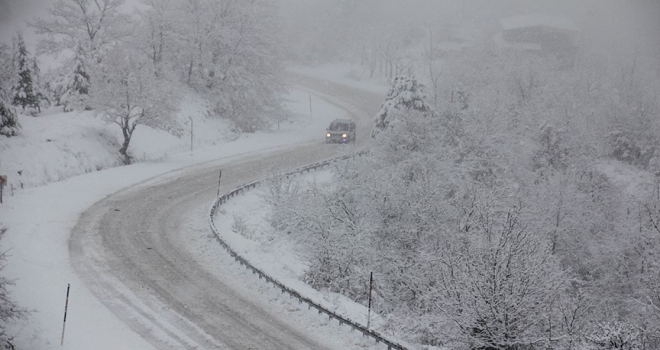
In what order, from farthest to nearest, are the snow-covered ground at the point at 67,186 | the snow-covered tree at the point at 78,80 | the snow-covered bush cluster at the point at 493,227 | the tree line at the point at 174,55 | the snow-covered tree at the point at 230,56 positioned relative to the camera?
the snow-covered tree at the point at 230,56 < the tree line at the point at 174,55 < the snow-covered tree at the point at 78,80 < the snow-covered ground at the point at 67,186 < the snow-covered bush cluster at the point at 493,227

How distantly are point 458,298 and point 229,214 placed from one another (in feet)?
43.8

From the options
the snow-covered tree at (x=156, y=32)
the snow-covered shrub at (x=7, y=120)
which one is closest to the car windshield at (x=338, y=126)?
the snow-covered tree at (x=156, y=32)

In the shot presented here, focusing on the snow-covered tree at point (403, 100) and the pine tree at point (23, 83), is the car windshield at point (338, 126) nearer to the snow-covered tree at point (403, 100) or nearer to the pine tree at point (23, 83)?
the snow-covered tree at point (403, 100)

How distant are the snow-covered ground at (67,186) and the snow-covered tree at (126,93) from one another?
2.11 m

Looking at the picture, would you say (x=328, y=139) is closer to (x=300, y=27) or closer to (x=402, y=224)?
(x=402, y=224)

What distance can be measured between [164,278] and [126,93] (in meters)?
16.1

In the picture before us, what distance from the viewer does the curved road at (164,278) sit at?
1309 cm

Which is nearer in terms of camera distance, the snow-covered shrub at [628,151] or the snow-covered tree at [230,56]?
the snow-covered tree at [230,56]

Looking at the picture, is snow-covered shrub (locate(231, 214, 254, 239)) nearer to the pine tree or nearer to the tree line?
the tree line

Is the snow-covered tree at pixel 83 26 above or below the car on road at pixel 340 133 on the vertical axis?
above

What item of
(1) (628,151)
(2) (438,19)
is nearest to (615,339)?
(1) (628,151)

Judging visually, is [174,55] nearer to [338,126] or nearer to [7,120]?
[338,126]

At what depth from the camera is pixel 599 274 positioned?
1117 inches

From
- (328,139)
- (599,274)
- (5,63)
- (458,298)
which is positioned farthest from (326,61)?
(458,298)
